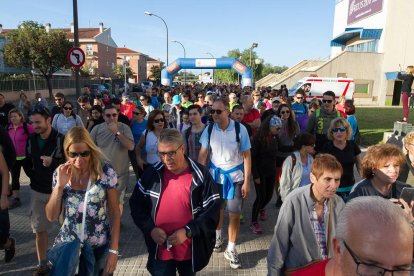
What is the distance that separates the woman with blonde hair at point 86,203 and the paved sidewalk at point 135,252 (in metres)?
1.29

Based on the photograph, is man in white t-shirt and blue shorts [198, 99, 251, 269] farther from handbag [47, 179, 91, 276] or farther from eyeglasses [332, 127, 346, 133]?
handbag [47, 179, 91, 276]

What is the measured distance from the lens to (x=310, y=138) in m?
4.17

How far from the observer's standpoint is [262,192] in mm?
4988

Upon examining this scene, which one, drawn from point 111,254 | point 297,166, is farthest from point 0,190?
point 297,166

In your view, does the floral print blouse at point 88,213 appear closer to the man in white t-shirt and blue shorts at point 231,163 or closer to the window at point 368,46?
the man in white t-shirt and blue shorts at point 231,163

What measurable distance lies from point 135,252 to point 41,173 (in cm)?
158

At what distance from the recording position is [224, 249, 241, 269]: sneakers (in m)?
3.90

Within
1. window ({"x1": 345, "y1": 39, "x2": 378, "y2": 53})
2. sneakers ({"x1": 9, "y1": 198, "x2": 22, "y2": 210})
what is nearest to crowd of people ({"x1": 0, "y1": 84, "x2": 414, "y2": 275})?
sneakers ({"x1": 9, "y1": 198, "x2": 22, "y2": 210})

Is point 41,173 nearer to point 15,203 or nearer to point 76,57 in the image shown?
point 15,203

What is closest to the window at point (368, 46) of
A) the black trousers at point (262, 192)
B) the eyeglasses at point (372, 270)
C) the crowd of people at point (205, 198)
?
the black trousers at point (262, 192)

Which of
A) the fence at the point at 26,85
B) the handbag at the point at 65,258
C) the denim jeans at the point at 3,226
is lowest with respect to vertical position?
the denim jeans at the point at 3,226

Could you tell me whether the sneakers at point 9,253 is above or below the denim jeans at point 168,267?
below

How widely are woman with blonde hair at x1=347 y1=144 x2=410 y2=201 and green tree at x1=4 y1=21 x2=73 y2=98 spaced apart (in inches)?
1470

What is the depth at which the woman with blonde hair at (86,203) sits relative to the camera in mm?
2541
